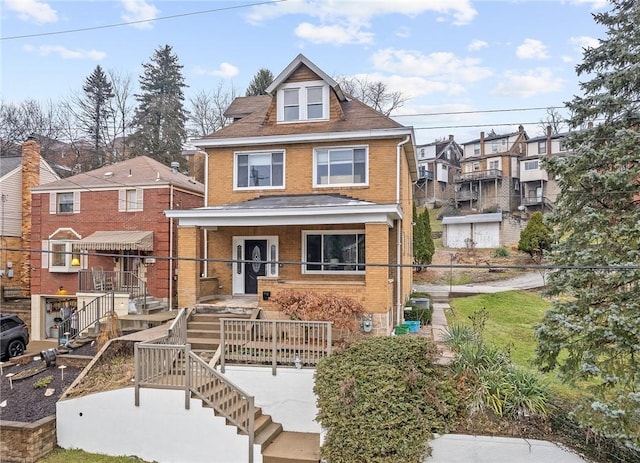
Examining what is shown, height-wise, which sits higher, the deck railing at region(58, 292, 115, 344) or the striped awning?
the striped awning

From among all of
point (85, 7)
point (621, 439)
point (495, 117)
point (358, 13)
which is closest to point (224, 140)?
point (85, 7)

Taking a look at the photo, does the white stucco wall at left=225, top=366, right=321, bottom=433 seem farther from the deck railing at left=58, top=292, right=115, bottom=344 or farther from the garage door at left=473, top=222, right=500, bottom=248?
the garage door at left=473, top=222, right=500, bottom=248

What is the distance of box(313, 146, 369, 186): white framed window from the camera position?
14.9 metres

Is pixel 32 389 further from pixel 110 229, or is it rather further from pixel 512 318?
pixel 512 318

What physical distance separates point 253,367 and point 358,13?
9.52 m

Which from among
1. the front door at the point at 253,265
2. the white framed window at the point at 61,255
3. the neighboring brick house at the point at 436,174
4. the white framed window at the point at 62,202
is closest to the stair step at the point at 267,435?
the front door at the point at 253,265

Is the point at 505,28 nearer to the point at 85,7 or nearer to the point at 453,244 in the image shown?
the point at 85,7

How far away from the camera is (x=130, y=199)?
2003cm

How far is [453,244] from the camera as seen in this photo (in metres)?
36.2

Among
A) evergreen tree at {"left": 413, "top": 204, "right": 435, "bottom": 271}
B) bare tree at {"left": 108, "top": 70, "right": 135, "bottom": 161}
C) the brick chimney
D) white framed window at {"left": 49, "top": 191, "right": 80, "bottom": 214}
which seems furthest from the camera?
bare tree at {"left": 108, "top": 70, "right": 135, "bottom": 161}

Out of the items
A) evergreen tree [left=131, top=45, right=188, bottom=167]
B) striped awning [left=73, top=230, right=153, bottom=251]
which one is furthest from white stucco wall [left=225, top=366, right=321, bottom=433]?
evergreen tree [left=131, top=45, right=188, bottom=167]

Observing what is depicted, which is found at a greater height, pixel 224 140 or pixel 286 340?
pixel 224 140

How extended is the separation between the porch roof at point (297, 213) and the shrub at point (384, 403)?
483cm

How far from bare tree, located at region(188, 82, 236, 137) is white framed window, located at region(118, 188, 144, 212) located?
20042mm
